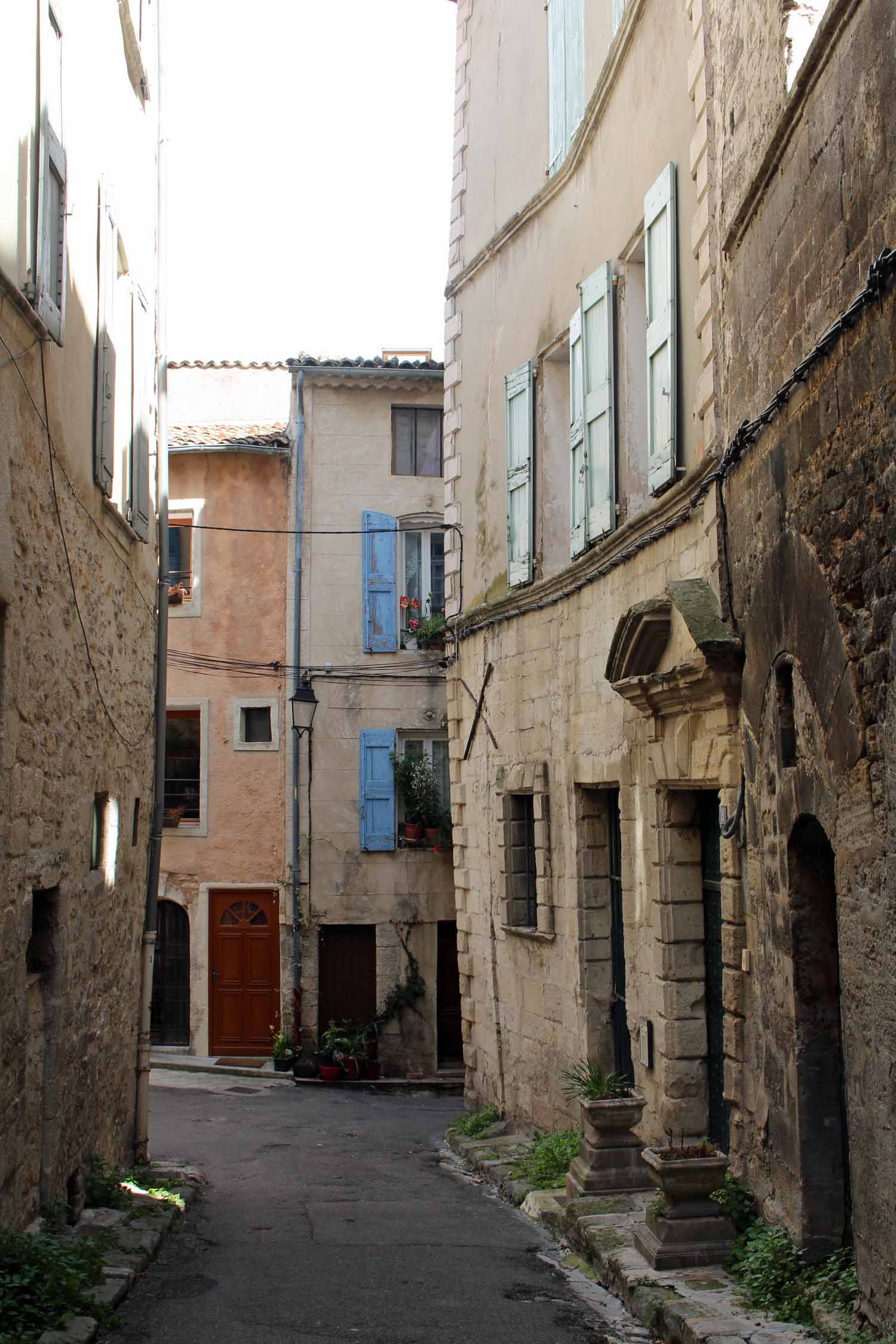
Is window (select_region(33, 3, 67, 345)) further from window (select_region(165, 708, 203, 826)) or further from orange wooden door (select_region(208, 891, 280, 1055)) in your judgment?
orange wooden door (select_region(208, 891, 280, 1055))

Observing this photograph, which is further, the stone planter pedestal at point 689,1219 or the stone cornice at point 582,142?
the stone cornice at point 582,142

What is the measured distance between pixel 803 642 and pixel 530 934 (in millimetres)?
5929

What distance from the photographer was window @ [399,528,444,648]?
19.5 metres

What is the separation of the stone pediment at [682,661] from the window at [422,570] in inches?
414

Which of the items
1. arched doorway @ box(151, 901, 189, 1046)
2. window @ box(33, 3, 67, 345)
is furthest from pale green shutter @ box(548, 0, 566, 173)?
arched doorway @ box(151, 901, 189, 1046)

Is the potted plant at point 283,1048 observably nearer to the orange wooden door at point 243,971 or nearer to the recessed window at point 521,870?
the orange wooden door at point 243,971

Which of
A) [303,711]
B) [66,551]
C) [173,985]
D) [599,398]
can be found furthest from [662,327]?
[173,985]

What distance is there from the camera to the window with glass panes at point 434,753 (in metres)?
19.1

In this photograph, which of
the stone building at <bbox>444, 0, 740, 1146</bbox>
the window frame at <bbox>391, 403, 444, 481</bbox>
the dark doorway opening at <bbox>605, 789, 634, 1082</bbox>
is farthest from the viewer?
the window frame at <bbox>391, 403, 444, 481</bbox>

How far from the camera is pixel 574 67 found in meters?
10.6

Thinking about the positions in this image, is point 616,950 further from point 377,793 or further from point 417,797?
point 377,793

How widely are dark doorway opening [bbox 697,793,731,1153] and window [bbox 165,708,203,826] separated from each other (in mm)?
12145

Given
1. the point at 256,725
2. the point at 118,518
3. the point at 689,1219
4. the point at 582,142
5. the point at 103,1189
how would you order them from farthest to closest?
the point at 256,725, the point at 582,142, the point at 118,518, the point at 103,1189, the point at 689,1219

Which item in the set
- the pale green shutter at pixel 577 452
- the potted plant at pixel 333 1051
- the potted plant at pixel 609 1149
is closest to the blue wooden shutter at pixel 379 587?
the potted plant at pixel 333 1051
